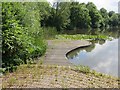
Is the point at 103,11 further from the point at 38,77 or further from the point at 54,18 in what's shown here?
the point at 38,77

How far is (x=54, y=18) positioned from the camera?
34312 millimetres

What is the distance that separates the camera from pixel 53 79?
6.29 metres

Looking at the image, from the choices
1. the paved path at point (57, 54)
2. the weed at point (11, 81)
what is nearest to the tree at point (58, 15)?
the paved path at point (57, 54)

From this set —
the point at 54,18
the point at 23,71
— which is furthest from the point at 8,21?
the point at 54,18

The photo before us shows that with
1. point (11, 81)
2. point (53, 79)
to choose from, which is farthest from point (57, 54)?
point (11, 81)

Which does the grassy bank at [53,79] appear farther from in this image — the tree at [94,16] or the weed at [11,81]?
the tree at [94,16]

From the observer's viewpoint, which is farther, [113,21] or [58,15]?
[113,21]

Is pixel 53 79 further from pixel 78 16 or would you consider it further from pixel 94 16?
pixel 94 16

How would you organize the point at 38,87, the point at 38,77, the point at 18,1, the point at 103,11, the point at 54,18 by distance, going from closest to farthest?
the point at 38,87 < the point at 38,77 < the point at 18,1 < the point at 54,18 < the point at 103,11

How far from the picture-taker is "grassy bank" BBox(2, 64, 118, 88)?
5.66 m

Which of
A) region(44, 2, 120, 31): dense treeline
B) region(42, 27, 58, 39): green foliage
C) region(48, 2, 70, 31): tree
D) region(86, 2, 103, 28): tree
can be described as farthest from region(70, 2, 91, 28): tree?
region(42, 27, 58, 39): green foliage

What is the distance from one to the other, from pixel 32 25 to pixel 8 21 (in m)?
3.46

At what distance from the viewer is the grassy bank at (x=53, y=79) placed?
5.66 m

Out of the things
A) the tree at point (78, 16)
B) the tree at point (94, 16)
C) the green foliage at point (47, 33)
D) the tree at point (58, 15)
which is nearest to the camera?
the green foliage at point (47, 33)
